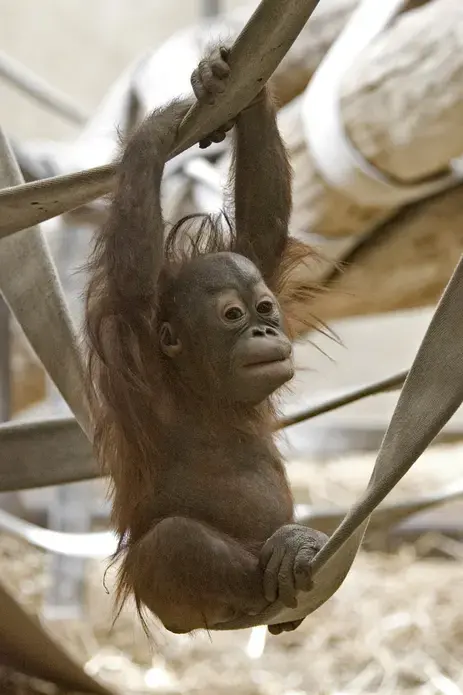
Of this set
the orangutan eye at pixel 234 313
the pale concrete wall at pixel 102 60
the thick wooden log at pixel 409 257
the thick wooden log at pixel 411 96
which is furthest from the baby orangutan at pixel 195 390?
the pale concrete wall at pixel 102 60

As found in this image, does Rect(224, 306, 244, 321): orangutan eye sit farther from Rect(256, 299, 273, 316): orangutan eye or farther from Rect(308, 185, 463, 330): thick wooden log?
Rect(308, 185, 463, 330): thick wooden log

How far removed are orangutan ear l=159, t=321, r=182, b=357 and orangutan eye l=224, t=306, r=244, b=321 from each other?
2.5 inches

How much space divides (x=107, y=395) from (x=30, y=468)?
0.82 feet

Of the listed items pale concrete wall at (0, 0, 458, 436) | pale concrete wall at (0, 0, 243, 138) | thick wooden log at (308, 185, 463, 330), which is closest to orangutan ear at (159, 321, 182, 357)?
thick wooden log at (308, 185, 463, 330)

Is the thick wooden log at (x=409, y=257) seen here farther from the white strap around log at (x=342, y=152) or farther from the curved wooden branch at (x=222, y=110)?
the curved wooden branch at (x=222, y=110)

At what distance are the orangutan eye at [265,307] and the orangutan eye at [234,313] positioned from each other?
0.8 inches

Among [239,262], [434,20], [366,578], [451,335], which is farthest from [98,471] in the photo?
[366,578]

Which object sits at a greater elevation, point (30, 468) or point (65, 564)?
point (30, 468)

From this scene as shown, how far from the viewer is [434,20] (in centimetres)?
191

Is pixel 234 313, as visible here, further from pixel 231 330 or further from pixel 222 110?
pixel 222 110

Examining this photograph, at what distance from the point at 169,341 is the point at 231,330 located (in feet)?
0.24

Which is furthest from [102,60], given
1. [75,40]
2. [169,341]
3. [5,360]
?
[169,341]

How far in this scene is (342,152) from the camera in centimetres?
196

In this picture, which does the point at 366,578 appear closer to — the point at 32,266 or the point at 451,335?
the point at 32,266
